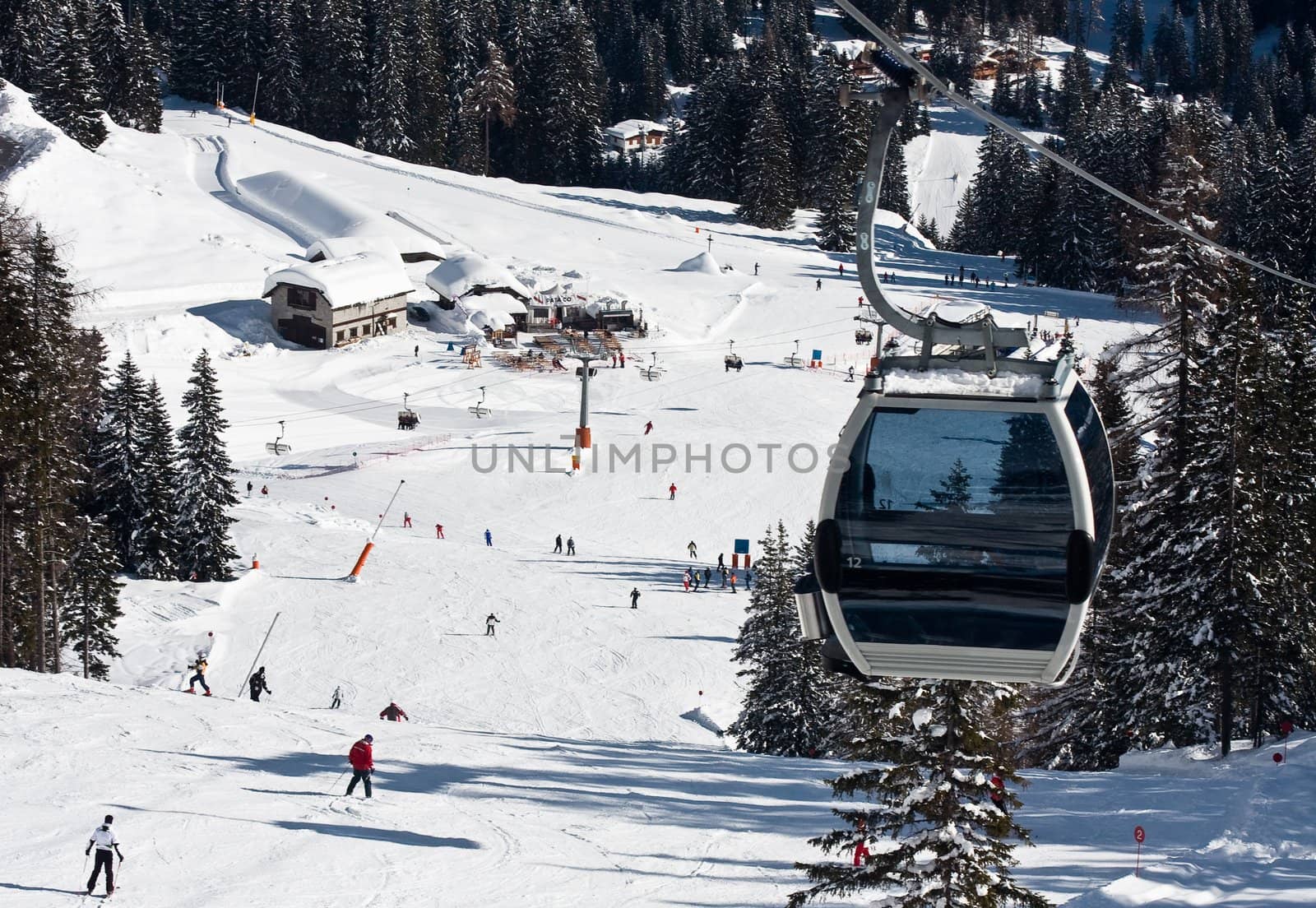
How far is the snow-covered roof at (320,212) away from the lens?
235 feet

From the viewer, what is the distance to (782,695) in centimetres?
2617

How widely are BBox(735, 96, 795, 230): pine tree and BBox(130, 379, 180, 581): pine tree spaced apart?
173 ft

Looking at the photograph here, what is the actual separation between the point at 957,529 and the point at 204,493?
30.2 m

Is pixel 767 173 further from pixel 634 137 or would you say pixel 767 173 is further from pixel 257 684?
pixel 257 684

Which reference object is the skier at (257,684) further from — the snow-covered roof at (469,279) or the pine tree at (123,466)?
the snow-covered roof at (469,279)

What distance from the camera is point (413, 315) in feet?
211

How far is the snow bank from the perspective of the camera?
234 ft

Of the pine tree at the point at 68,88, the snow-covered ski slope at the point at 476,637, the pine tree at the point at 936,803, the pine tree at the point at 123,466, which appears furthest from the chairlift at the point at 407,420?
the pine tree at the point at 936,803

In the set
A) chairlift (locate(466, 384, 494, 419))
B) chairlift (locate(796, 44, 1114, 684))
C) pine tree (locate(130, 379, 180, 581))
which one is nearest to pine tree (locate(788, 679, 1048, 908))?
chairlift (locate(796, 44, 1114, 684))

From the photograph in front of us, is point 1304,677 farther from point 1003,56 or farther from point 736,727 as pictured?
point 1003,56

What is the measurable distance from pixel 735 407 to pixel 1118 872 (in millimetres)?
37841

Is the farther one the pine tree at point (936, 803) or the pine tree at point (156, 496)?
the pine tree at point (156, 496)

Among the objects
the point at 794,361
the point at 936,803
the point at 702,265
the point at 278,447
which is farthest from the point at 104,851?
the point at 702,265

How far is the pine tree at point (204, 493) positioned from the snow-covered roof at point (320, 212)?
1381 inches
